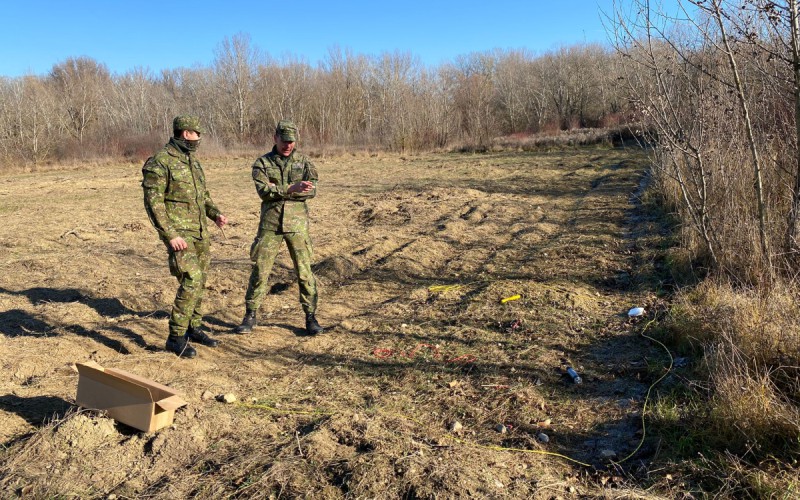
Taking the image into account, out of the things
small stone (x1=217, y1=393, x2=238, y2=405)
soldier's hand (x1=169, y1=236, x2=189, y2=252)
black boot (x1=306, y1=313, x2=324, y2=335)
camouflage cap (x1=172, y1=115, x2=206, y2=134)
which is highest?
camouflage cap (x1=172, y1=115, x2=206, y2=134)

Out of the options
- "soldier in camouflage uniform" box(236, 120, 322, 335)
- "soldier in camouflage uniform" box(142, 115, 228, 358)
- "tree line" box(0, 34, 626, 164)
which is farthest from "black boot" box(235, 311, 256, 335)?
"tree line" box(0, 34, 626, 164)

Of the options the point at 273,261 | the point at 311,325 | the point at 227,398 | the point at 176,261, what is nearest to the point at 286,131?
the point at 273,261

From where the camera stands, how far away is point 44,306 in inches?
249

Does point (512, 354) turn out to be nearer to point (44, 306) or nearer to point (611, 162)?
point (44, 306)

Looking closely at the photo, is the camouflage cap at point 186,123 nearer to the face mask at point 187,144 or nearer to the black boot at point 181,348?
the face mask at point 187,144

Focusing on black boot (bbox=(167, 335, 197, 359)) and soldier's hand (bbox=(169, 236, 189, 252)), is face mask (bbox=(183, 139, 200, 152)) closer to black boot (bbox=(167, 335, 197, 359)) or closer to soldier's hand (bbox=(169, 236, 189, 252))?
soldier's hand (bbox=(169, 236, 189, 252))

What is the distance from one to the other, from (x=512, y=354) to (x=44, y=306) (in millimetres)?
5468

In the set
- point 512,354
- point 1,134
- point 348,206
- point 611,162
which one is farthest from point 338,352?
point 1,134

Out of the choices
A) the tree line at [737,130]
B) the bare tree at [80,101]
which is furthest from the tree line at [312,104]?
the tree line at [737,130]

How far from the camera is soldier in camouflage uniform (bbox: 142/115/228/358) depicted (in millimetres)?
4703

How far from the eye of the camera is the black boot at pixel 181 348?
4957 millimetres

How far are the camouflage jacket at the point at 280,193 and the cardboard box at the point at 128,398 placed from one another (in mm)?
2146

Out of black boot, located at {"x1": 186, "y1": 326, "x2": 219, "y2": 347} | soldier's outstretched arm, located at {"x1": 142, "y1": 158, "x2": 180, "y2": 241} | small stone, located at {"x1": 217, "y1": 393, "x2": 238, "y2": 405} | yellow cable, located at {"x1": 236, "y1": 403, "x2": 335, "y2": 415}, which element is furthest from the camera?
black boot, located at {"x1": 186, "y1": 326, "x2": 219, "y2": 347}

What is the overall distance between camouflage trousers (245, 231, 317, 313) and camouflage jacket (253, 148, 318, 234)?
9cm
